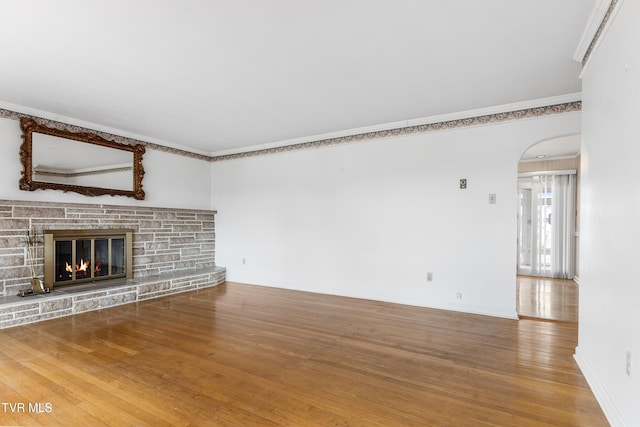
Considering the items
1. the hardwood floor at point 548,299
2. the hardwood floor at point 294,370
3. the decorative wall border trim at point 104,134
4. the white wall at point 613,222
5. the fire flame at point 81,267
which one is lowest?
the hardwood floor at point 548,299

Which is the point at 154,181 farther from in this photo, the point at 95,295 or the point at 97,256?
the point at 95,295

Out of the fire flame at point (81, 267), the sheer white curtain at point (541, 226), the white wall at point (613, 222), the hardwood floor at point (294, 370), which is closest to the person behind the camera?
the white wall at point (613, 222)

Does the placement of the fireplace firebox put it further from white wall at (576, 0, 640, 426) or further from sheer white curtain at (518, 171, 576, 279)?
sheer white curtain at (518, 171, 576, 279)

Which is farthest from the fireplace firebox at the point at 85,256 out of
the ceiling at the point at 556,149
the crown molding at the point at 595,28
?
the ceiling at the point at 556,149

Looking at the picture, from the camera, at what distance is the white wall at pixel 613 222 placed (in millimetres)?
1686

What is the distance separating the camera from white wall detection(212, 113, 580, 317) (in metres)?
4.00

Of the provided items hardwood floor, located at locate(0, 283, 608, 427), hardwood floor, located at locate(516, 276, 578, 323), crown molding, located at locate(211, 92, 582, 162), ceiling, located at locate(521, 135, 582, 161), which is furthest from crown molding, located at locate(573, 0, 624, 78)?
hardwood floor, located at locate(516, 276, 578, 323)

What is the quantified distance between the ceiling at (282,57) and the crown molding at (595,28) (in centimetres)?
7

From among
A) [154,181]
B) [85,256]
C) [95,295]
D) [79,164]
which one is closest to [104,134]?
[79,164]

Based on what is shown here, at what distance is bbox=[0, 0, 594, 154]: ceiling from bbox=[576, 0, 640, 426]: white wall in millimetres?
490

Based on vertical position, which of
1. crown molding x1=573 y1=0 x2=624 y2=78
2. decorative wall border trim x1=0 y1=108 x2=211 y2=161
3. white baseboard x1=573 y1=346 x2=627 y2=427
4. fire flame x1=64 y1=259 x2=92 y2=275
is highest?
crown molding x1=573 y1=0 x2=624 y2=78

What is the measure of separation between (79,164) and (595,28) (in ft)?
18.5

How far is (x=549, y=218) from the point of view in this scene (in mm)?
6941

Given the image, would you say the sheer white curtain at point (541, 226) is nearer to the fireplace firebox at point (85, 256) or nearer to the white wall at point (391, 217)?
the white wall at point (391, 217)
